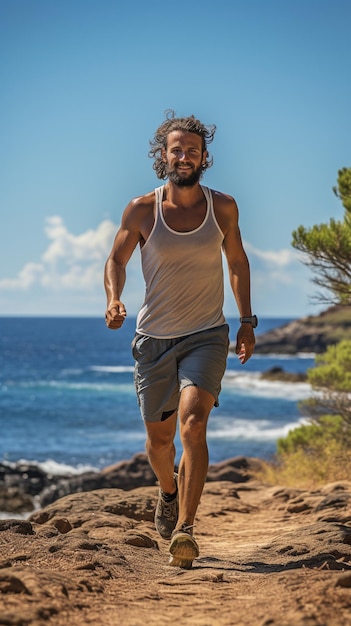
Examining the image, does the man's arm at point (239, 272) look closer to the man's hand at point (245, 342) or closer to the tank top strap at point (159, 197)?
the man's hand at point (245, 342)

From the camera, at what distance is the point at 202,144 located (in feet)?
20.4

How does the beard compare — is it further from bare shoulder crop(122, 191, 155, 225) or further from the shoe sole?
the shoe sole

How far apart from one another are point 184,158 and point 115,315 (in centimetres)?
119

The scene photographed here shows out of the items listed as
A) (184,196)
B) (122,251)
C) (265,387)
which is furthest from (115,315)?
(265,387)

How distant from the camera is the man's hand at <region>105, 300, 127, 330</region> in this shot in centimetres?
545

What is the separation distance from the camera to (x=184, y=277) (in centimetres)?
589

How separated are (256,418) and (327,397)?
75.1 ft

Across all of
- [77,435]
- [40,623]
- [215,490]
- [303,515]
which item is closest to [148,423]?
[40,623]

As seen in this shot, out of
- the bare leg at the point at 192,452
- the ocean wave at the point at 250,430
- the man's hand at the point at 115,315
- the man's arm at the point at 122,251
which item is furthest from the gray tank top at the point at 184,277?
the ocean wave at the point at 250,430

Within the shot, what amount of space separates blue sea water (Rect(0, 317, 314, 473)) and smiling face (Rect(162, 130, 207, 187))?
68.0 feet

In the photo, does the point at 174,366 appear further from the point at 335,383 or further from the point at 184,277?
the point at 335,383

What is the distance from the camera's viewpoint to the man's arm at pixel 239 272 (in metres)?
6.05

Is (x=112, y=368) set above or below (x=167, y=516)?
above

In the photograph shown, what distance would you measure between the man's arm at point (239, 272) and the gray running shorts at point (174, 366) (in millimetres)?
130
